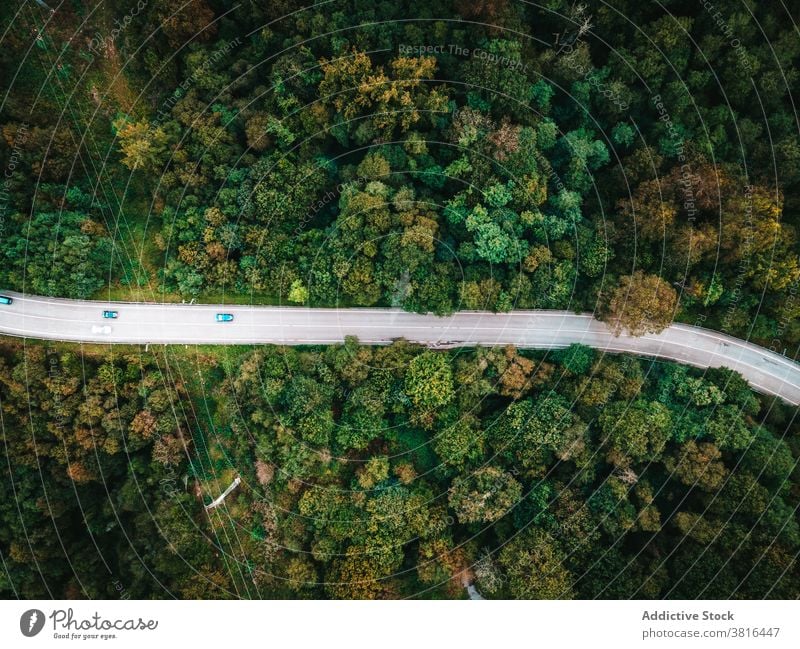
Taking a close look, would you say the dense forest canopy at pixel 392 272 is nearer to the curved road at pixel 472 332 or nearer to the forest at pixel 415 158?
the forest at pixel 415 158

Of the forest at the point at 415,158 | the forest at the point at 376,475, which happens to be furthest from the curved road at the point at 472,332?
the forest at the point at 376,475

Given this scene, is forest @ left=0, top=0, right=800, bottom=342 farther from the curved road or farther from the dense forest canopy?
the curved road

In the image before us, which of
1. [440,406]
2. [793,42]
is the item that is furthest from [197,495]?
[793,42]

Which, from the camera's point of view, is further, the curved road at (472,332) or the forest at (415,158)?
the curved road at (472,332)

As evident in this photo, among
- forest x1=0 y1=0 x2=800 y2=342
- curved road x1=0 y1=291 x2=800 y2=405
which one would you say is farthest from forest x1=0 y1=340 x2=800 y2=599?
forest x1=0 y1=0 x2=800 y2=342
